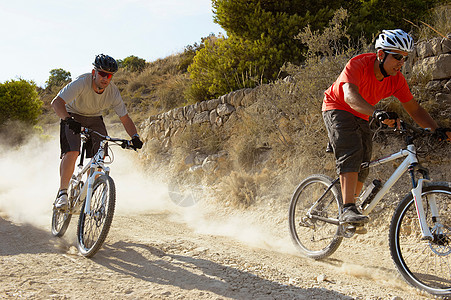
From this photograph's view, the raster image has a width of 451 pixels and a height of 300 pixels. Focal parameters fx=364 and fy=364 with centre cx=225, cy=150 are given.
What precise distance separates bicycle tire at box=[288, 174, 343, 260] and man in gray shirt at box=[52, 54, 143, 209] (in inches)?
83.9

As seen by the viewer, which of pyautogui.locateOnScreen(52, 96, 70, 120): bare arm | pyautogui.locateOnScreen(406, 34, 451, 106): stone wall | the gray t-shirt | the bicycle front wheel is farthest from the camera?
pyautogui.locateOnScreen(406, 34, 451, 106): stone wall

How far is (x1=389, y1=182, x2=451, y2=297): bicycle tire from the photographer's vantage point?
116 inches

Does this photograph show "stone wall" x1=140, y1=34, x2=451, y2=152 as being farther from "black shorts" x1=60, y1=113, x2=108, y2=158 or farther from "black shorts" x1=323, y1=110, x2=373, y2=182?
"black shorts" x1=60, y1=113, x2=108, y2=158

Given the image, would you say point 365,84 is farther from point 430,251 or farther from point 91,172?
point 91,172

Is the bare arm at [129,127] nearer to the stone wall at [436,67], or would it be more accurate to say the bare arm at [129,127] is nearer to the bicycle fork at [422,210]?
the bicycle fork at [422,210]

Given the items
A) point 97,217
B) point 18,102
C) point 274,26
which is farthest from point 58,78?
point 97,217

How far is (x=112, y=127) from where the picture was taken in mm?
14891

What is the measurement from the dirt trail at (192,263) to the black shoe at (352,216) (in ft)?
1.79

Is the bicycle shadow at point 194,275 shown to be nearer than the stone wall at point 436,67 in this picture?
Yes

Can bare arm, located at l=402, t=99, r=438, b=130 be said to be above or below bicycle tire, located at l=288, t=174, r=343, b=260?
above

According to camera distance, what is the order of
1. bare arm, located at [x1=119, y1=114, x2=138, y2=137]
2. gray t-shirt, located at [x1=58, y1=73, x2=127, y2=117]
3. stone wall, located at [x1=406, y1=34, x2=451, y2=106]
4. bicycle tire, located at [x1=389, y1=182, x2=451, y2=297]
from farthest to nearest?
stone wall, located at [x1=406, y1=34, x2=451, y2=106], bare arm, located at [x1=119, y1=114, x2=138, y2=137], gray t-shirt, located at [x1=58, y1=73, x2=127, y2=117], bicycle tire, located at [x1=389, y1=182, x2=451, y2=297]

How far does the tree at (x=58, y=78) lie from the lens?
27.4m

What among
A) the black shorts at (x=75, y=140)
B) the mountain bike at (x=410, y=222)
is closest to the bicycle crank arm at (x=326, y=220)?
the mountain bike at (x=410, y=222)

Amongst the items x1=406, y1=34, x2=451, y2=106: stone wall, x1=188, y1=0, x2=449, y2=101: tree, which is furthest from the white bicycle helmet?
x1=188, y1=0, x2=449, y2=101: tree
